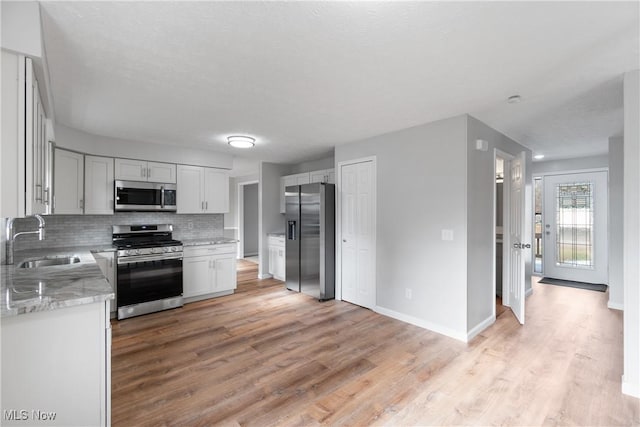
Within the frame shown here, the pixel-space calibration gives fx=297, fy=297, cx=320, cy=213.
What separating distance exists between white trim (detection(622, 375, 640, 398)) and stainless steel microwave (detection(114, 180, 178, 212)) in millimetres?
5352

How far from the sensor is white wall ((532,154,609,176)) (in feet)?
17.6

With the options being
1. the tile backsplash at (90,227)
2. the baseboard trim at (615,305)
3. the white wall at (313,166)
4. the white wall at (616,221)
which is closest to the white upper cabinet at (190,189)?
the tile backsplash at (90,227)

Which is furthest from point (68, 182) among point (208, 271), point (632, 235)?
point (632, 235)

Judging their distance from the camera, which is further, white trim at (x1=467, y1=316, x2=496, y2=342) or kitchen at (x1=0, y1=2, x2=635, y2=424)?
white trim at (x1=467, y1=316, x2=496, y2=342)

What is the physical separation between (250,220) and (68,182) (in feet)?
18.1

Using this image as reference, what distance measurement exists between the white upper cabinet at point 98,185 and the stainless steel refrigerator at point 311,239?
8.54 feet

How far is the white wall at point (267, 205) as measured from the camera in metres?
6.12

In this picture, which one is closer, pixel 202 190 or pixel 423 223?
pixel 423 223

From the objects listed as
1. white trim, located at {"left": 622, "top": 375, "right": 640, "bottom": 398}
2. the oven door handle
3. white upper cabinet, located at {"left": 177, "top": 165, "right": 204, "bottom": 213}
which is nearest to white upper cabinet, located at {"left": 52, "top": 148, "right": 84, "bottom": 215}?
the oven door handle

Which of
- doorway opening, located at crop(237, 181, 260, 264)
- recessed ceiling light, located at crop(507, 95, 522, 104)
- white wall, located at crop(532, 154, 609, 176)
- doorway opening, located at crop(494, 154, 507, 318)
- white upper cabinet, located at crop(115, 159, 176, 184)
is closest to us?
recessed ceiling light, located at crop(507, 95, 522, 104)

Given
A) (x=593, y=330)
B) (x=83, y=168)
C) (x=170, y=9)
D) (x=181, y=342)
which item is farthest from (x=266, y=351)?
(x=593, y=330)

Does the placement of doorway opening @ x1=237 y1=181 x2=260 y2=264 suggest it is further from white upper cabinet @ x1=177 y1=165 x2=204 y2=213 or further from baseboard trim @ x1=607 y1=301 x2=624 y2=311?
baseboard trim @ x1=607 y1=301 x2=624 y2=311
